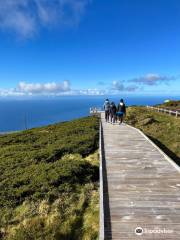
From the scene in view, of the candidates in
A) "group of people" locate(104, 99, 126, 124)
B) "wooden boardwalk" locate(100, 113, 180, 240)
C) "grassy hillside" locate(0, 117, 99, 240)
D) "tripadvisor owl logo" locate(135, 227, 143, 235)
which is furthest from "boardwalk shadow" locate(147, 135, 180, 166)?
"tripadvisor owl logo" locate(135, 227, 143, 235)

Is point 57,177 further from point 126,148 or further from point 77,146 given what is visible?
point 77,146

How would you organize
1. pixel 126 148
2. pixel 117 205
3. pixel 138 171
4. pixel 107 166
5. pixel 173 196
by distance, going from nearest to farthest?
pixel 117 205, pixel 173 196, pixel 138 171, pixel 107 166, pixel 126 148

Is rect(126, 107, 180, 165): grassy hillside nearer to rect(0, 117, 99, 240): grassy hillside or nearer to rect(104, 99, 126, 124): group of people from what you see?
rect(104, 99, 126, 124): group of people

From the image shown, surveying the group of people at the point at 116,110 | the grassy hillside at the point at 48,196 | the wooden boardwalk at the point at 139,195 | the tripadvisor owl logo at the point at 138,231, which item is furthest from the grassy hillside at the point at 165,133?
the tripadvisor owl logo at the point at 138,231

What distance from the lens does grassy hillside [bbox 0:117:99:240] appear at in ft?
37.3

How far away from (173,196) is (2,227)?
22.6ft

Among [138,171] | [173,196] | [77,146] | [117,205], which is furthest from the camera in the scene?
[77,146]

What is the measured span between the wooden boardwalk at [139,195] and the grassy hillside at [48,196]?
1331 mm

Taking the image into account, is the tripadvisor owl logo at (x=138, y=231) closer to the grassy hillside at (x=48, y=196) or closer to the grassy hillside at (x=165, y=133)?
the grassy hillside at (x=48, y=196)

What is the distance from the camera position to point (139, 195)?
11.3 m

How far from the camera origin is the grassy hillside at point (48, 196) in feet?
37.3

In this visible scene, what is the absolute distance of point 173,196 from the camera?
11.2m

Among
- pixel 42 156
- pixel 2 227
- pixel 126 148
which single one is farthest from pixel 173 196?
pixel 42 156

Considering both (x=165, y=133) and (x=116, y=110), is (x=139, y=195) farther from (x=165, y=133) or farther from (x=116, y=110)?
(x=116, y=110)
